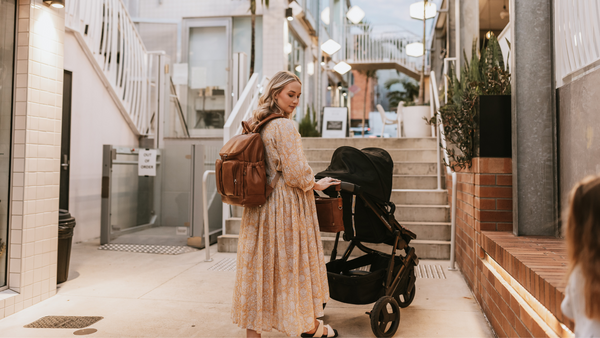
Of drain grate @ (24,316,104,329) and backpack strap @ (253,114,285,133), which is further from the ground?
backpack strap @ (253,114,285,133)

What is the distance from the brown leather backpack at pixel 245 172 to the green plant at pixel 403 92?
23.0 metres

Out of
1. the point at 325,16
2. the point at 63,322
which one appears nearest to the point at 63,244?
the point at 63,322

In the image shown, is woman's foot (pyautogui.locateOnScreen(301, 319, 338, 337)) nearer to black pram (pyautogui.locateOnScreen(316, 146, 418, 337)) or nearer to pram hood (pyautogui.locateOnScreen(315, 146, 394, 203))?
black pram (pyautogui.locateOnScreen(316, 146, 418, 337))

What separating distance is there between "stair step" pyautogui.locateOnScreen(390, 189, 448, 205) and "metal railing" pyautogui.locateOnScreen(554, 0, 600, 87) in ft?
8.58

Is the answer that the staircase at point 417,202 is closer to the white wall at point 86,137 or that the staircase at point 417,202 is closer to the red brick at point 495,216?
the red brick at point 495,216

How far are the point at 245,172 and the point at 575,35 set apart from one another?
6.61 feet

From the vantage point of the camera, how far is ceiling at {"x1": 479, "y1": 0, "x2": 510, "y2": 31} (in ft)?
30.1

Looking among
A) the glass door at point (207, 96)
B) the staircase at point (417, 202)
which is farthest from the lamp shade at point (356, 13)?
the staircase at point (417, 202)

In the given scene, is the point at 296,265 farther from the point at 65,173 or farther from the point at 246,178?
the point at 65,173

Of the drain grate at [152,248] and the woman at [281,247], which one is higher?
the woman at [281,247]

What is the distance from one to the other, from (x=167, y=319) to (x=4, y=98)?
190 cm

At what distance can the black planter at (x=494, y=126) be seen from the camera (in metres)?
3.01

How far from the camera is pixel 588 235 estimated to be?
1110 millimetres

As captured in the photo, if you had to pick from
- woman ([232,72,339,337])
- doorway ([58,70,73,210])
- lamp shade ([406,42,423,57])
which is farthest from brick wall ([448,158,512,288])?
lamp shade ([406,42,423,57])
